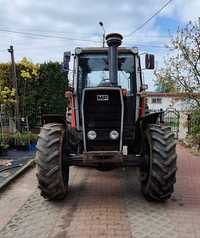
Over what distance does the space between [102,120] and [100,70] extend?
61.8 inches

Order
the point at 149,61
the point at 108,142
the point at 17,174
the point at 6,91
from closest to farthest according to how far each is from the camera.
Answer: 1. the point at 108,142
2. the point at 149,61
3. the point at 17,174
4. the point at 6,91

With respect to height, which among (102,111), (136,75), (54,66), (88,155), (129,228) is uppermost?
(54,66)

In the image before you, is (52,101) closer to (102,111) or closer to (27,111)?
(27,111)

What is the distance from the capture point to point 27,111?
2011 centimetres

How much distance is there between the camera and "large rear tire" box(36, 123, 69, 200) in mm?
5578

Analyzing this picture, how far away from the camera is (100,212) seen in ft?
17.1

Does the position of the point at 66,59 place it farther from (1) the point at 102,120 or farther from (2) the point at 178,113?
(2) the point at 178,113

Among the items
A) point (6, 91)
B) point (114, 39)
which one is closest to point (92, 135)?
point (114, 39)

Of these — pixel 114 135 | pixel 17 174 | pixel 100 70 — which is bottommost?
pixel 17 174

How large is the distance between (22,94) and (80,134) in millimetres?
14291

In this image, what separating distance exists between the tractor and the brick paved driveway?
0.30 meters

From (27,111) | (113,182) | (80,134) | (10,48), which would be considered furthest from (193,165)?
(27,111)

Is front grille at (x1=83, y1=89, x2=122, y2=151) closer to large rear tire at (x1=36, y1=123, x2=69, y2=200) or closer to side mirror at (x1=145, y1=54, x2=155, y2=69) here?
large rear tire at (x1=36, y1=123, x2=69, y2=200)

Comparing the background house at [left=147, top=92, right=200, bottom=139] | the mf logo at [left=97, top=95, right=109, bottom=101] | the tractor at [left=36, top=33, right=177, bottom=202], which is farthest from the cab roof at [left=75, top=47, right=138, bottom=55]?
the background house at [left=147, top=92, right=200, bottom=139]
